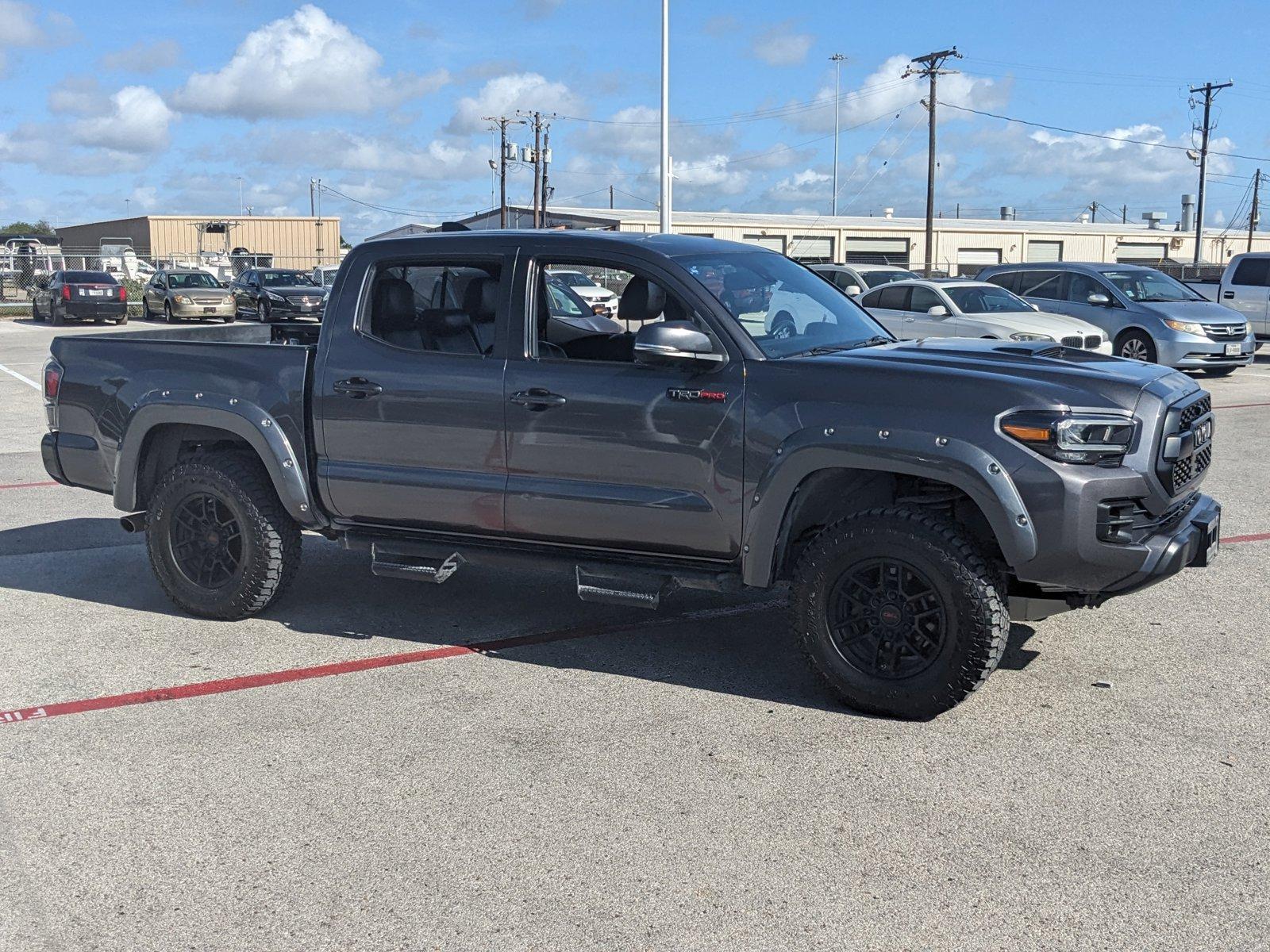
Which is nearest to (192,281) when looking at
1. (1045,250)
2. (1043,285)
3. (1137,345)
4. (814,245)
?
(1043,285)

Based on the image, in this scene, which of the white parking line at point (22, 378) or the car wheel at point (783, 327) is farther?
the white parking line at point (22, 378)

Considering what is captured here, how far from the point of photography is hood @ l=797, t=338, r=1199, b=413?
4.66 meters

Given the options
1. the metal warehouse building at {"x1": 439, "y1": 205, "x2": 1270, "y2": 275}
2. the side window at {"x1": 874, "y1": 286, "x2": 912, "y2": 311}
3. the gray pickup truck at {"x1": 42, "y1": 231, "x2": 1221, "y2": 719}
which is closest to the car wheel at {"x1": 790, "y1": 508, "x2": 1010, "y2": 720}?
the gray pickup truck at {"x1": 42, "y1": 231, "x2": 1221, "y2": 719}

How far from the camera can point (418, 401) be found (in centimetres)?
568

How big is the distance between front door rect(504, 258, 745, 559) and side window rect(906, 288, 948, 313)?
40.7 ft

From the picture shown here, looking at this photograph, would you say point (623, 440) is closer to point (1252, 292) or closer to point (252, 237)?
point (1252, 292)

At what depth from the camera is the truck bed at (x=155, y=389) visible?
597cm

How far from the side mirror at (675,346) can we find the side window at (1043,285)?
1579cm

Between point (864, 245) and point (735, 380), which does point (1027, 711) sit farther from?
point (864, 245)

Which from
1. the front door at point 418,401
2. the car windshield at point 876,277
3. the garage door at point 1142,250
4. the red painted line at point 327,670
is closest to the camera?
the red painted line at point 327,670

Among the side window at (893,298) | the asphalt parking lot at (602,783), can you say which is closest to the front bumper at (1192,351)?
the side window at (893,298)

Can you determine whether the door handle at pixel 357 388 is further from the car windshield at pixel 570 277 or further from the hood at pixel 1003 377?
the hood at pixel 1003 377

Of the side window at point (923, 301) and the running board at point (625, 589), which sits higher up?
the side window at point (923, 301)

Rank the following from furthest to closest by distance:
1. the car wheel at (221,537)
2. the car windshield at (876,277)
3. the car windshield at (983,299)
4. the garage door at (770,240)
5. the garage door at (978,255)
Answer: the garage door at (978,255) → the garage door at (770,240) → the car windshield at (876,277) → the car windshield at (983,299) → the car wheel at (221,537)
